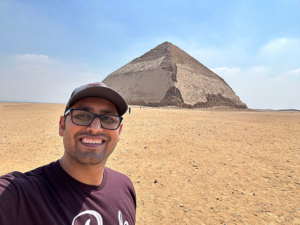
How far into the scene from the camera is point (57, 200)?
1.20 metres

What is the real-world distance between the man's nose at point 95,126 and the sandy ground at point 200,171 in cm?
240

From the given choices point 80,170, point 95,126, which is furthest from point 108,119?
point 80,170

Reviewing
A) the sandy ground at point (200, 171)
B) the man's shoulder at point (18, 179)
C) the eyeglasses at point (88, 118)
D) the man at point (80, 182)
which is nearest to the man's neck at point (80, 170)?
the man at point (80, 182)

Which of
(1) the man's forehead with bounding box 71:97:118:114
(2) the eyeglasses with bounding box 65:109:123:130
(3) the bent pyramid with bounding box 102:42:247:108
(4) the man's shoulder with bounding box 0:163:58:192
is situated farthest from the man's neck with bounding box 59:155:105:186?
(3) the bent pyramid with bounding box 102:42:247:108

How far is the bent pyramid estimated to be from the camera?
51.0 metres

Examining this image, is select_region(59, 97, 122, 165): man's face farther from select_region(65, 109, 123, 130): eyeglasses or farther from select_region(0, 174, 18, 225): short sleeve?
select_region(0, 174, 18, 225): short sleeve

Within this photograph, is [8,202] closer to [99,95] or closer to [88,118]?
[88,118]

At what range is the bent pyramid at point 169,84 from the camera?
5105cm

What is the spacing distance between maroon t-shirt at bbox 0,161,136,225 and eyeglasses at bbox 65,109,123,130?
365mm

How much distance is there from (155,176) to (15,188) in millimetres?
4146

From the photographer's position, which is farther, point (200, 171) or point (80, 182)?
point (200, 171)

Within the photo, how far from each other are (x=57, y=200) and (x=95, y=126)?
571 millimetres

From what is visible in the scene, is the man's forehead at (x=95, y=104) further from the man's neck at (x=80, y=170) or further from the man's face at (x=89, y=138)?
the man's neck at (x=80, y=170)

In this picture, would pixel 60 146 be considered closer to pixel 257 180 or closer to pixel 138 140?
pixel 138 140
